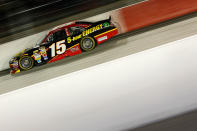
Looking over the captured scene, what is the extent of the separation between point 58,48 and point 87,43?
67cm

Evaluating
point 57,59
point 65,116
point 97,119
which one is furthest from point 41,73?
point 97,119

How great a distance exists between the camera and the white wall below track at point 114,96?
3.37 m

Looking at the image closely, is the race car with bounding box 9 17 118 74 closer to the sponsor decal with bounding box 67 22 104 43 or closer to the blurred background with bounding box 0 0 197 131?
the sponsor decal with bounding box 67 22 104 43

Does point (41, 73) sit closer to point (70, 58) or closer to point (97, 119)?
point (70, 58)

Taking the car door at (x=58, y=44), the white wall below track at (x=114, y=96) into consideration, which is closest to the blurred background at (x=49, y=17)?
the car door at (x=58, y=44)

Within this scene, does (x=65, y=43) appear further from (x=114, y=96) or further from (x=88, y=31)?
(x=114, y=96)

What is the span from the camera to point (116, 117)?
3420mm

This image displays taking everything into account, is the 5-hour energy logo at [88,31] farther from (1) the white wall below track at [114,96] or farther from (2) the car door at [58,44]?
(1) the white wall below track at [114,96]

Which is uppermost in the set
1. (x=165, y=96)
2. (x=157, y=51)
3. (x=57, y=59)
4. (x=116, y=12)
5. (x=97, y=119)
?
(x=116, y=12)

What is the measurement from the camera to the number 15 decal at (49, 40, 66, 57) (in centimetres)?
498

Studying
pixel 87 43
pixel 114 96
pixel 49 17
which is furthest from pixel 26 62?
pixel 114 96

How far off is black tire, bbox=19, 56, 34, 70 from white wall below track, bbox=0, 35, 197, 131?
1.01 m

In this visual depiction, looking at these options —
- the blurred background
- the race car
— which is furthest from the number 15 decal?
the blurred background

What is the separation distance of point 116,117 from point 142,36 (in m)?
2.21
